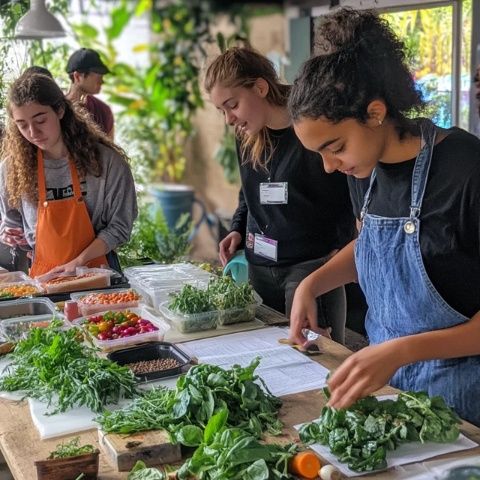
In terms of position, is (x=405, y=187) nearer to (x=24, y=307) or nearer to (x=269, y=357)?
(x=269, y=357)

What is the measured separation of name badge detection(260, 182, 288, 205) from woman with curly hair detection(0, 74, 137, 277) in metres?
0.69

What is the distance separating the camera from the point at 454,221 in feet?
5.39

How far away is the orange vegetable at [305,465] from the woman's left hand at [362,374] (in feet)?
0.40

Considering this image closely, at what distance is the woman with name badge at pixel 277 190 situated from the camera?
2762 millimetres

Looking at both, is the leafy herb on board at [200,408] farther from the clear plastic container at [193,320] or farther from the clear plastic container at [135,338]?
the clear plastic container at [193,320]

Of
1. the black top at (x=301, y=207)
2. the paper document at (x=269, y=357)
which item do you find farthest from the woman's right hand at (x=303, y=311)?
the black top at (x=301, y=207)

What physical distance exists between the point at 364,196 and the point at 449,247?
37 centimetres

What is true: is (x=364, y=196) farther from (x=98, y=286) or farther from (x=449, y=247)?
(x=98, y=286)

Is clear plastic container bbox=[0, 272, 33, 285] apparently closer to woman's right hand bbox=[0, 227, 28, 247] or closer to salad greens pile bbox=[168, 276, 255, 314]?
woman's right hand bbox=[0, 227, 28, 247]

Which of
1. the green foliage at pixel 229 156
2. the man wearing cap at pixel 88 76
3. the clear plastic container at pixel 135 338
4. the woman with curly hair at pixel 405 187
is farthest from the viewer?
the green foliage at pixel 229 156

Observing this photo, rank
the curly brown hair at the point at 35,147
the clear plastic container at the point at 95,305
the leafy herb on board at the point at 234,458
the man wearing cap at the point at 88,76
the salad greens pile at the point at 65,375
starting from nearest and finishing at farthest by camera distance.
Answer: the leafy herb on board at the point at 234,458 → the salad greens pile at the point at 65,375 → the clear plastic container at the point at 95,305 → the curly brown hair at the point at 35,147 → the man wearing cap at the point at 88,76

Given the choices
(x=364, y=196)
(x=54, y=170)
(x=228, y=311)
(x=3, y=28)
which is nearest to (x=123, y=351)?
(x=228, y=311)

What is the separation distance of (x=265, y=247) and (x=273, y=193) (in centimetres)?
24

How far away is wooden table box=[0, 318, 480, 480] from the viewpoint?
154 cm
